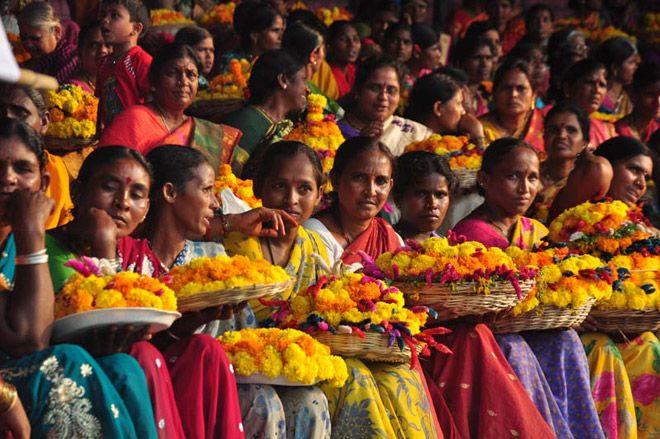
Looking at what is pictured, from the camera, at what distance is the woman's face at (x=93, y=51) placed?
27.4 ft

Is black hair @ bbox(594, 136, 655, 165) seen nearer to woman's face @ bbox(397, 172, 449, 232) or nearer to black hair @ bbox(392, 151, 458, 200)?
black hair @ bbox(392, 151, 458, 200)

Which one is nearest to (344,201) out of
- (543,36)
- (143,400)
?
(143,400)

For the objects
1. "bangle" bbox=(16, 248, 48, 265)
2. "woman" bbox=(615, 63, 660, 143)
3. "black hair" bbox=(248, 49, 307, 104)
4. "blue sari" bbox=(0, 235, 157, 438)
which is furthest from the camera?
"woman" bbox=(615, 63, 660, 143)

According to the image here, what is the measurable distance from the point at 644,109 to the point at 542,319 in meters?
5.33

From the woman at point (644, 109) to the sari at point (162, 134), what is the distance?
464cm

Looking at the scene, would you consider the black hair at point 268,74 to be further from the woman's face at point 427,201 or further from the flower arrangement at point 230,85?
the woman's face at point 427,201

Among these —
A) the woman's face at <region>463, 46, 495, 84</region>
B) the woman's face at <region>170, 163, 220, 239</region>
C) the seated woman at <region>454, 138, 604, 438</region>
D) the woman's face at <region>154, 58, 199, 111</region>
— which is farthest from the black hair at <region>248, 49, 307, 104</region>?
the woman's face at <region>463, 46, 495, 84</region>

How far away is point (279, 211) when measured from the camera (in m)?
5.60

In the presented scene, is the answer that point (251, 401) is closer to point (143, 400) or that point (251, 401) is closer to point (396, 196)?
point (143, 400)

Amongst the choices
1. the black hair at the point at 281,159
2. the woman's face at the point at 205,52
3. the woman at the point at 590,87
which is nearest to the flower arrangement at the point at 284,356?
the black hair at the point at 281,159

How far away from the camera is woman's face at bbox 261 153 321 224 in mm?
6004

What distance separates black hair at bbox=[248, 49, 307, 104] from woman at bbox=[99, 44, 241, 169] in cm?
72

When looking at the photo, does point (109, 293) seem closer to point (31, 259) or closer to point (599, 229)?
point (31, 259)

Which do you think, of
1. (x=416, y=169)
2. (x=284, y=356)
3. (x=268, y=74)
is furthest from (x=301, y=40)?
(x=284, y=356)
